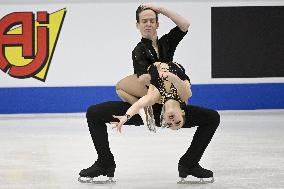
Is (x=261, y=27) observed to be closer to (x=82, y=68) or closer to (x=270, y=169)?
(x=82, y=68)

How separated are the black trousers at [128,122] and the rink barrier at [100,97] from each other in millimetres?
6721

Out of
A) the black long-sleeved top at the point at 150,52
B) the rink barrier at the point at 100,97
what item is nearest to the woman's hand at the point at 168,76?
the black long-sleeved top at the point at 150,52

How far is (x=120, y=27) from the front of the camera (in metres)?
12.1

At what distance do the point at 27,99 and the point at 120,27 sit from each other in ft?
6.27

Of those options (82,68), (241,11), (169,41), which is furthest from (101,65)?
(169,41)

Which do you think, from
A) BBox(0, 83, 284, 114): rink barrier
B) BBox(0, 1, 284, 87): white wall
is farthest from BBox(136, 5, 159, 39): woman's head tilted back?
BBox(0, 1, 284, 87): white wall

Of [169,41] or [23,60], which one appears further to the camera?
[23,60]

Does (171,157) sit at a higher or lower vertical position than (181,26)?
lower

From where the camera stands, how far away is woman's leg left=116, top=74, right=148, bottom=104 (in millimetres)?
4695

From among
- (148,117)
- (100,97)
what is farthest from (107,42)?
(148,117)

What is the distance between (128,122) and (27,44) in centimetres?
731

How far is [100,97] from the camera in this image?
11867 mm

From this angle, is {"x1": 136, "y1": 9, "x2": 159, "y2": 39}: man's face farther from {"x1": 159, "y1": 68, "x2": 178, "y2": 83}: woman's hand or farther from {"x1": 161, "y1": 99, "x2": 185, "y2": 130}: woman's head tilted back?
{"x1": 161, "y1": 99, "x2": 185, "y2": 130}: woman's head tilted back

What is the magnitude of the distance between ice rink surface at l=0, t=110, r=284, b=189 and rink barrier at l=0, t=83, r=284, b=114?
114 centimetres
